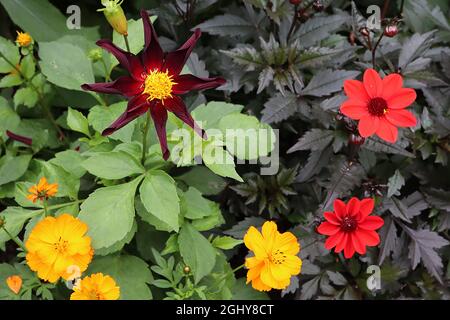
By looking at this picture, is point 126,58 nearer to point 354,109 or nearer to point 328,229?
point 354,109

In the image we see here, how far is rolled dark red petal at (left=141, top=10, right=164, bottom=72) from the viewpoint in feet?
3.77

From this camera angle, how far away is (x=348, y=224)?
52.8 inches

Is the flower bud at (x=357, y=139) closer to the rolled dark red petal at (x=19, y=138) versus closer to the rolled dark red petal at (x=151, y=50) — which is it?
the rolled dark red petal at (x=151, y=50)

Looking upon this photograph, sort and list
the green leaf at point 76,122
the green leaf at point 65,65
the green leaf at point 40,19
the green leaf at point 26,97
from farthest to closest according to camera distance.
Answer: the green leaf at point 40,19 → the green leaf at point 26,97 → the green leaf at point 65,65 → the green leaf at point 76,122

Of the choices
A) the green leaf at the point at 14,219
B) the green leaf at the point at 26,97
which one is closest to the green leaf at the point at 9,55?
the green leaf at the point at 26,97

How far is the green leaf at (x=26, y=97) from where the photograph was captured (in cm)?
168

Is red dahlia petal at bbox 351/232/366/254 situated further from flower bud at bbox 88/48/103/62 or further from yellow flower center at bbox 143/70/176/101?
flower bud at bbox 88/48/103/62

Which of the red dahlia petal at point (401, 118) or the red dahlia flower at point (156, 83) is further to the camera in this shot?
the red dahlia petal at point (401, 118)

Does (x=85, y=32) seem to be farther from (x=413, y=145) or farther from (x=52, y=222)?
(x=413, y=145)

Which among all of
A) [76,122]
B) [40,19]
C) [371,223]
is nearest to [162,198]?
[76,122]

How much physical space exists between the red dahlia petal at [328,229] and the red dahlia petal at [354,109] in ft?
0.89

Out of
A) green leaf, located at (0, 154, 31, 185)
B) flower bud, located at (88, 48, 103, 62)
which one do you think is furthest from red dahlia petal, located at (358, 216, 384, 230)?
green leaf, located at (0, 154, 31, 185)

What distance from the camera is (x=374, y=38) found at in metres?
1.70
